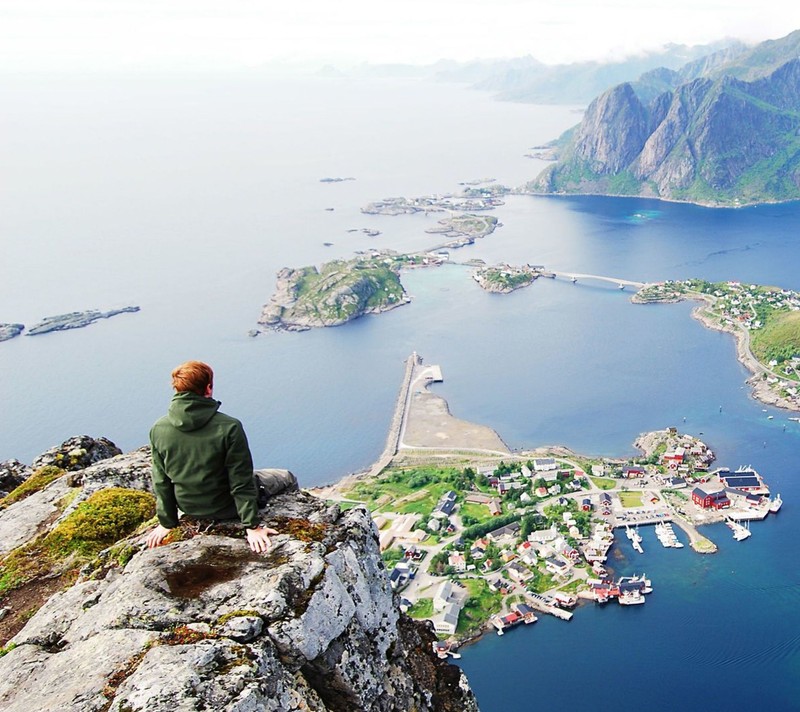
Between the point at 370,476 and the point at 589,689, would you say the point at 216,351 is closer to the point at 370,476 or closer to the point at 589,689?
the point at 370,476

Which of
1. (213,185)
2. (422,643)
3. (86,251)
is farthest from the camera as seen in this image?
(213,185)

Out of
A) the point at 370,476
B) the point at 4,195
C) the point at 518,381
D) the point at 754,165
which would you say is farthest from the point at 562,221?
the point at 4,195

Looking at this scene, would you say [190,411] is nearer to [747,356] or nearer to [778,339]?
[747,356]

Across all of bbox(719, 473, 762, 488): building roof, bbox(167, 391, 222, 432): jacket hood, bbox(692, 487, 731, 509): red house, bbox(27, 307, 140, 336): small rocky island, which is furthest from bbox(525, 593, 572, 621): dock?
bbox(27, 307, 140, 336): small rocky island

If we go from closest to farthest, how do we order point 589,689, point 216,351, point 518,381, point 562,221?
1. point 589,689
2. point 518,381
3. point 216,351
4. point 562,221

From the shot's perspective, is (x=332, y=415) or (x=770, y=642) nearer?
(x=770, y=642)

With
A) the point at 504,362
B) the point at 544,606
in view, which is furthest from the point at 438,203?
the point at 544,606

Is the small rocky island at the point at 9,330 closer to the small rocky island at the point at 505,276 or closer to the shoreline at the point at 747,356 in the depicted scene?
the small rocky island at the point at 505,276

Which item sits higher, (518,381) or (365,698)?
(365,698)
